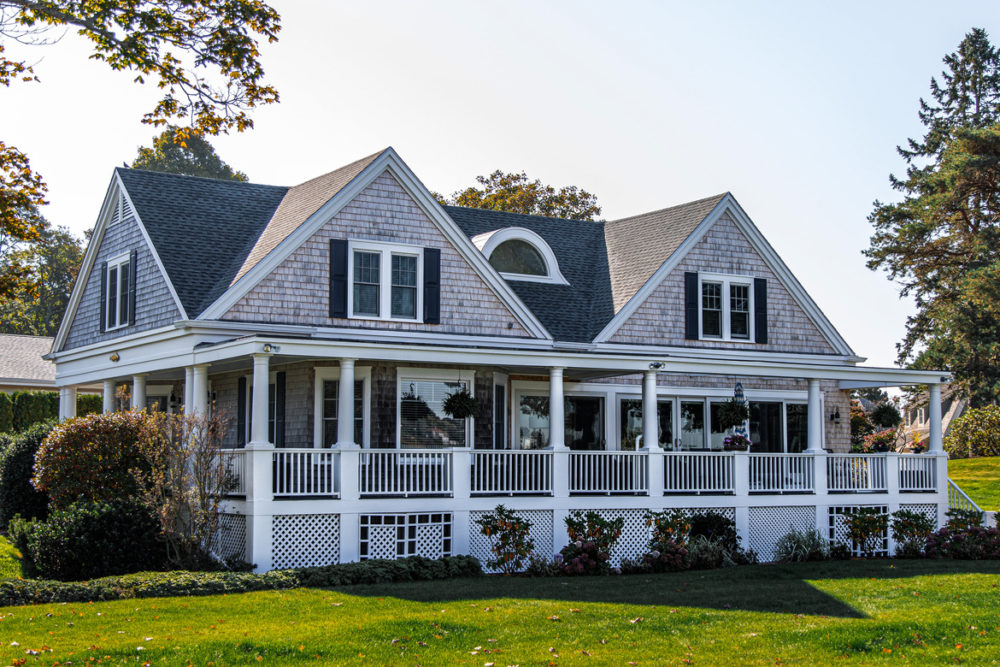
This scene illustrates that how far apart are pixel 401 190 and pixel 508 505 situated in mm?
6478

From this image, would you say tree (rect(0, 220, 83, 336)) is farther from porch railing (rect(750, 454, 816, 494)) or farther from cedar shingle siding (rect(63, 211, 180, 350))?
porch railing (rect(750, 454, 816, 494))

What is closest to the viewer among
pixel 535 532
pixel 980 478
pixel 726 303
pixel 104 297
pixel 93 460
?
pixel 93 460

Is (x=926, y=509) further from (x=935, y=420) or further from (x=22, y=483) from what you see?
(x=22, y=483)

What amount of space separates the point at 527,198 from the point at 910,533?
24.2 metres

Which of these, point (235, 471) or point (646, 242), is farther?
point (646, 242)

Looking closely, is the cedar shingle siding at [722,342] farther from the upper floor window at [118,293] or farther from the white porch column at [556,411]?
the upper floor window at [118,293]

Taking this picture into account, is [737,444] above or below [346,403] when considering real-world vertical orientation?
below

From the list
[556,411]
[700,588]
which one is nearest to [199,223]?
[556,411]

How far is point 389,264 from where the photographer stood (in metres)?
21.6

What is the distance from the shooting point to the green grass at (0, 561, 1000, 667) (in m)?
11.5

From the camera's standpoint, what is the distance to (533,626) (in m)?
13.0

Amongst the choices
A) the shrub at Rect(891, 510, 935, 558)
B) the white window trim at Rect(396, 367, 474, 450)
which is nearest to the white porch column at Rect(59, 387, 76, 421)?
the white window trim at Rect(396, 367, 474, 450)

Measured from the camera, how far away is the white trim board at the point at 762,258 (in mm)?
24453

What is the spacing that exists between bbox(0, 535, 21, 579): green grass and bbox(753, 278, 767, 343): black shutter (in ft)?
51.5
